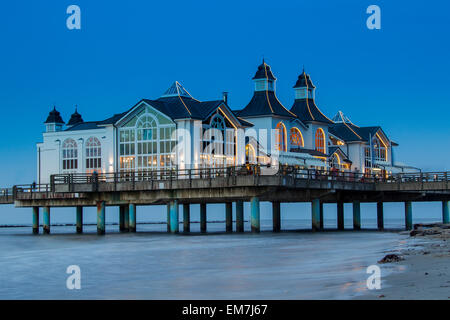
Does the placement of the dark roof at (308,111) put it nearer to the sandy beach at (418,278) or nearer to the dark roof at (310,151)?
the dark roof at (310,151)

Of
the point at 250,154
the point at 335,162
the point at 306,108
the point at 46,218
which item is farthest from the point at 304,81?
the point at 46,218

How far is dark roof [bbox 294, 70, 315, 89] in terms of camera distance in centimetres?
6906

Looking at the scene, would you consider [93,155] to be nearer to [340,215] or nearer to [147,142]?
[147,142]

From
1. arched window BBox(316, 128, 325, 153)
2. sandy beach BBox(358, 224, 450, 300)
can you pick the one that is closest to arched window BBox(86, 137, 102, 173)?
arched window BBox(316, 128, 325, 153)

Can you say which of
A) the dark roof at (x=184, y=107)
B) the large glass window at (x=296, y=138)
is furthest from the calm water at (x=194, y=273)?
the large glass window at (x=296, y=138)

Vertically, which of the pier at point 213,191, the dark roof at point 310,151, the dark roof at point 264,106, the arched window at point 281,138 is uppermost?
the dark roof at point 264,106

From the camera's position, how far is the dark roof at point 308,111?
65.2 meters

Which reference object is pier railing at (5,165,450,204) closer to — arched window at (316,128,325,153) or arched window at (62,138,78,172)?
arched window at (62,138,78,172)

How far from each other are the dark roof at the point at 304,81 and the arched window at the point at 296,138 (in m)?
7.67

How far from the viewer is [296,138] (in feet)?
206

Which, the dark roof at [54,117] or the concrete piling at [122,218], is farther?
the dark roof at [54,117]

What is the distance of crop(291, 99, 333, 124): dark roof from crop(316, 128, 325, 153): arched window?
1014 millimetres
